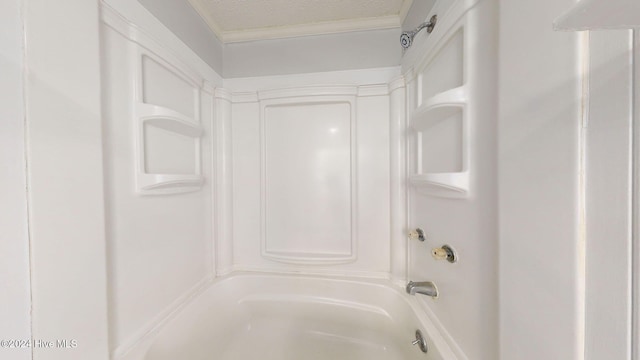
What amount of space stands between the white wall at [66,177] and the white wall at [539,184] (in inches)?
43.7

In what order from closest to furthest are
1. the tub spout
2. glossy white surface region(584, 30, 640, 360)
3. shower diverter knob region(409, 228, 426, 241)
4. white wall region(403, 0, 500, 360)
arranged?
glossy white surface region(584, 30, 640, 360) < white wall region(403, 0, 500, 360) < the tub spout < shower diverter knob region(409, 228, 426, 241)

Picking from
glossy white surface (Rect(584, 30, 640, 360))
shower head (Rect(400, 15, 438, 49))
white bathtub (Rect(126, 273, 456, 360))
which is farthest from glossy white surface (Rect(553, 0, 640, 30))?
white bathtub (Rect(126, 273, 456, 360))

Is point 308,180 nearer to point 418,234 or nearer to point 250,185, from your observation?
point 250,185

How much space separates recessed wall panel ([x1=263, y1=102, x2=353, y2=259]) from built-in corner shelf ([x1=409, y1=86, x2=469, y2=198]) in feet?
1.55

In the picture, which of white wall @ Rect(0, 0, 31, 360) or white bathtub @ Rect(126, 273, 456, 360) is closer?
white wall @ Rect(0, 0, 31, 360)

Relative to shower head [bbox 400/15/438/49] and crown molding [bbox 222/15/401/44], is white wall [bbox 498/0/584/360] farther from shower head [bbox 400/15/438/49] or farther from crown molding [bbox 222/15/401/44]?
crown molding [bbox 222/15/401/44]

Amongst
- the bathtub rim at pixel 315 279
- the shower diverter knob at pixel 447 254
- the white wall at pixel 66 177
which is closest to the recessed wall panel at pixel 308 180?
the bathtub rim at pixel 315 279

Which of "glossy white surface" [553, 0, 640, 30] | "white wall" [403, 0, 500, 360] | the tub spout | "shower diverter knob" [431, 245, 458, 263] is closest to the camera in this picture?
"glossy white surface" [553, 0, 640, 30]

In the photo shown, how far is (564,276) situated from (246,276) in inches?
58.2

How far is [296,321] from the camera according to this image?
1.33 m

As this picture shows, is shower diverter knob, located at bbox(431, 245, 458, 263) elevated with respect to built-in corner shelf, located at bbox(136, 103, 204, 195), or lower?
lower

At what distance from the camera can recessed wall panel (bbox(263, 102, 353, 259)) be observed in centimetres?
141

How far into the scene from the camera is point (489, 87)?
24.1 inches

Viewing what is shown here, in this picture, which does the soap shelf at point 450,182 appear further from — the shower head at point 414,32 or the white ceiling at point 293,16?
the white ceiling at point 293,16
